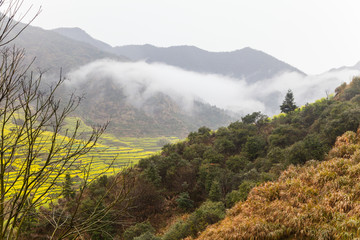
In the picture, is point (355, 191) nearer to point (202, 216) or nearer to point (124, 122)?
point (202, 216)

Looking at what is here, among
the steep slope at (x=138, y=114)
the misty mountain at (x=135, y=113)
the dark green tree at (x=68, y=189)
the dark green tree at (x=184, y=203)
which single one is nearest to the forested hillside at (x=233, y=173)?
the dark green tree at (x=184, y=203)

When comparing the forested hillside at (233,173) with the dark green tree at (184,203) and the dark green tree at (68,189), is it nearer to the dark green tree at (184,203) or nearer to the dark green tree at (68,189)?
the dark green tree at (184,203)

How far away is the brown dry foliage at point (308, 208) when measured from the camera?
5.88 m

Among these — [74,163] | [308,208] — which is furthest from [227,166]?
[74,163]

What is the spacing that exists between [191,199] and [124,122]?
12910cm

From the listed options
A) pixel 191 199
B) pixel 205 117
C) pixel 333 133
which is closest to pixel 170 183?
pixel 191 199

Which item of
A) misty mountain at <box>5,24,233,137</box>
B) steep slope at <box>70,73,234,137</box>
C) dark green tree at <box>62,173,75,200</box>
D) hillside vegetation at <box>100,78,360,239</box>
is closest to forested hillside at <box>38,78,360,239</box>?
hillside vegetation at <box>100,78,360,239</box>

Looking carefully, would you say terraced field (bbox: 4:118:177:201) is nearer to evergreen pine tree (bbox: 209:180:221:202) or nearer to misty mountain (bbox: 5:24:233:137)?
evergreen pine tree (bbox: 209:180:221:202)

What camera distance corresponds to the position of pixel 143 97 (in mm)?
190625

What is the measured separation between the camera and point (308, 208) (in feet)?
23.2

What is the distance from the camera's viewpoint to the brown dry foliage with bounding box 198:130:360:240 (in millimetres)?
5883

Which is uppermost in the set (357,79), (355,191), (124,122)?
(357,79)

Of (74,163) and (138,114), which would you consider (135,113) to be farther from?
(74,163)

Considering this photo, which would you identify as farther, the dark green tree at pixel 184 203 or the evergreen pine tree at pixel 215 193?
the dark green tree at pixel 184 203
